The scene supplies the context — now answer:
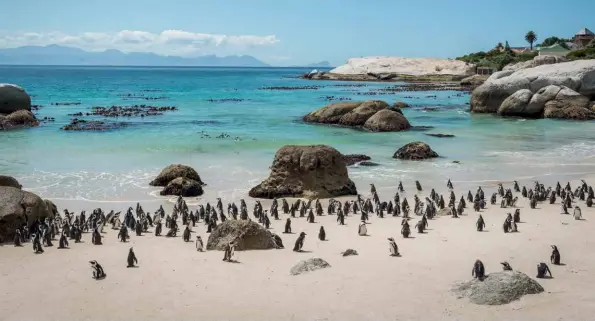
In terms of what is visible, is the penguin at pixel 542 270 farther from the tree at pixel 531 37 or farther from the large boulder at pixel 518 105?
the tree at pixel 531 37

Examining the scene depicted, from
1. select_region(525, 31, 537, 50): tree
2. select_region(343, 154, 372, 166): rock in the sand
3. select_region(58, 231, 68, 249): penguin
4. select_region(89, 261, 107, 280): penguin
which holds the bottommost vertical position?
select_region(58, 231, 68, 249): penguin

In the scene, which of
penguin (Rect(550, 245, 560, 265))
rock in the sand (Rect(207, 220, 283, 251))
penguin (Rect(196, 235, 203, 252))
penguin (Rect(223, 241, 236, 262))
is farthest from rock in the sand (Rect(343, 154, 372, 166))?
penguin (Rect(550, 245, 560, 265))

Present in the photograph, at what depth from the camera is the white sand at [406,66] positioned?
133 metres

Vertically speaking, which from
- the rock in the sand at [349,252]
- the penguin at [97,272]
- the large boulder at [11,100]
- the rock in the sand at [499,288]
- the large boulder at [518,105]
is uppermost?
the large boulder at [518,105]

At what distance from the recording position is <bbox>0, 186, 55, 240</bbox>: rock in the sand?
51.5 feet

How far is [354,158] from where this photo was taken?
1161 inches

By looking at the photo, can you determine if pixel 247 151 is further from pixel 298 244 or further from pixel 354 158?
pixel 298 244

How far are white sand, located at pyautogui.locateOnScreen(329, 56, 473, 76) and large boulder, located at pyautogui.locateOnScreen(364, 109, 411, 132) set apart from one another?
85774mm

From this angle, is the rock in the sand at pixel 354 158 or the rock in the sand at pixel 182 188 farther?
the rock in the sand at pixel 354 158

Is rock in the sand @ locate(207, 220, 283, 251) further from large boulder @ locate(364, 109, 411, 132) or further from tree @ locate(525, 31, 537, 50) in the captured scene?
tree @ locate(525, 31, 537, 50)

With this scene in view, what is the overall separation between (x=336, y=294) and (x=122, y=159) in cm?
2148

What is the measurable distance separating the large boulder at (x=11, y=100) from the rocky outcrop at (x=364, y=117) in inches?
880

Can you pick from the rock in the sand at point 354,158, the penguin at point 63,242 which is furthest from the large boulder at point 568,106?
the penguin at point 63,242

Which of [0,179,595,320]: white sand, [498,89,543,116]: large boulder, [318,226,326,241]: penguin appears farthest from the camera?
[498,89,543,116]: large boulder
